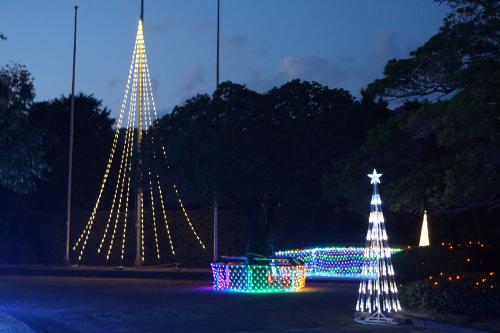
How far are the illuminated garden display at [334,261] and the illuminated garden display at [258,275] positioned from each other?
18.7 ft

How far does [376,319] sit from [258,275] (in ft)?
26.0

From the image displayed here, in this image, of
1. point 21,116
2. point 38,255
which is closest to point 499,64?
point 21,116

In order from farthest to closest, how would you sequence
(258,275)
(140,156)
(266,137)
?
(140,156), (266,137), (258,275)

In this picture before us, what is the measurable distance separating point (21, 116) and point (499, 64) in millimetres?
10067

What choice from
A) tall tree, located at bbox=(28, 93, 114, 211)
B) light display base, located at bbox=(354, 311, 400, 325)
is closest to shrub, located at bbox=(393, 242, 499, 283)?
light display base, located at bbox=(354, 311, 400, 325)

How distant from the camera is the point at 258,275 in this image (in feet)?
77.6

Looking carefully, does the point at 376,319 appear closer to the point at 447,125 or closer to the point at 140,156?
the point at 447,125

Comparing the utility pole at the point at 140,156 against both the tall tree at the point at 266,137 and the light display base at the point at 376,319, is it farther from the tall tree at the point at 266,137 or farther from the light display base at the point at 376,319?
the light display base at the point at 376,319

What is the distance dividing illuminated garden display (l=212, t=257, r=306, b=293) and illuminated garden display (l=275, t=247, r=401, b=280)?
224 inches

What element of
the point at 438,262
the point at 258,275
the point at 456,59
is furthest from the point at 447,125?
the point at 258,275

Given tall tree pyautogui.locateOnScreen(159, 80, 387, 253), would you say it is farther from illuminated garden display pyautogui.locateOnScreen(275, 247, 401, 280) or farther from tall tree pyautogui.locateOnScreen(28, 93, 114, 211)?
tall tree pyautogui.locateOnScreen(28, 93, 114, 211)

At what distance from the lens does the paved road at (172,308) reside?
15414 millimetres

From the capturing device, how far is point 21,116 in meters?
18.4

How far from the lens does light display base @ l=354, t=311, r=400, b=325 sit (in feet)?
51.7
